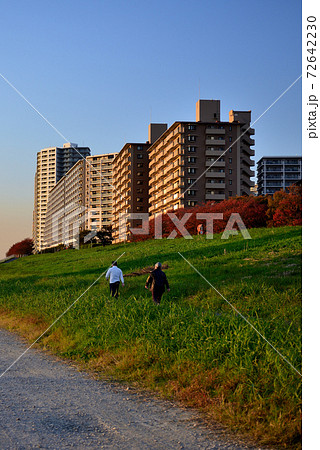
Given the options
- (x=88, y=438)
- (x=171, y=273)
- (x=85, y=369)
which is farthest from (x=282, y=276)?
(x=88, y=438)

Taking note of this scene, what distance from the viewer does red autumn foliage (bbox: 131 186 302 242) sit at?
45.1 meters

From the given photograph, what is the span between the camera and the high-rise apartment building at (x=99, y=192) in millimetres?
141875

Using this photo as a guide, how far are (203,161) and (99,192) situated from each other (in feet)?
200

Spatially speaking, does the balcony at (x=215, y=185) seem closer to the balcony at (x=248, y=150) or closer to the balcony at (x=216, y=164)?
the balcony at (x=216, y=164)

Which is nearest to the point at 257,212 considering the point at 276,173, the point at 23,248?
the point at 276,173

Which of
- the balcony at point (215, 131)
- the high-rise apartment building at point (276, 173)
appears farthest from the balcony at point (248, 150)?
the high-rise apartment building at point (276, 173)

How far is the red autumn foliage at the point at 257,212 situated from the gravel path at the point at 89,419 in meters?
39.4

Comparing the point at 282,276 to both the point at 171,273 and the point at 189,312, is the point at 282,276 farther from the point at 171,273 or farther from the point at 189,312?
the point at 189,312

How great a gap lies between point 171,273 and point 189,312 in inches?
575

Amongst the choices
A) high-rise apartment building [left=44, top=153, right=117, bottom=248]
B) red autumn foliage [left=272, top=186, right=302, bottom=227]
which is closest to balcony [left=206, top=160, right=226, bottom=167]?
red autumn foliage [left=272, top=186, right=302, bottom=227]

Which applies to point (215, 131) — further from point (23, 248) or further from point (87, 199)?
point (23, 248)
